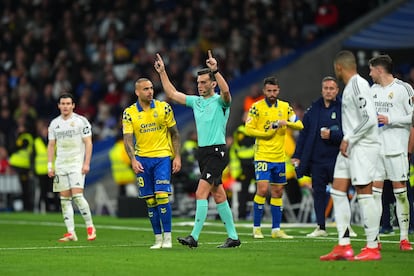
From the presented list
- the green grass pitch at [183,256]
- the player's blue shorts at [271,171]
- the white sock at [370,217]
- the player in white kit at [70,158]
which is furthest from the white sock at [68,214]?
the white sock at [370,217]

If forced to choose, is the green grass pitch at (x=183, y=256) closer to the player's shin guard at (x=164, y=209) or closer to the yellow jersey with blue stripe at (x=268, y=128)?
the player's shin guard at (x=164, y=209)

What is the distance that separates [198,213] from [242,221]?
9280mm

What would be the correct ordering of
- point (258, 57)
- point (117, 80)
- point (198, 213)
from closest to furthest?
point (198, 213)
point (258, 57)
point (117, 80)

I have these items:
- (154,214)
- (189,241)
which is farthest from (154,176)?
(189,241)

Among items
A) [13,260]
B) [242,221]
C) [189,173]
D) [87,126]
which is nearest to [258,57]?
[189,173]

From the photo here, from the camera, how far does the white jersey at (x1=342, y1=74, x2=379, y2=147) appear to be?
1309 cm

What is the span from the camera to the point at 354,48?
26906 mm

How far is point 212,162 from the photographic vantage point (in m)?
15.8

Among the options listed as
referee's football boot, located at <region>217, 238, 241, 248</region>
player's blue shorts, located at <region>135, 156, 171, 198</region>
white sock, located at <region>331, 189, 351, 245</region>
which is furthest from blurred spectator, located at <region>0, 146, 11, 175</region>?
white sock, located at <region>331, 189, 351, 245</region>

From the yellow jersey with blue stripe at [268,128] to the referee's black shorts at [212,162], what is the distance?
117 inches

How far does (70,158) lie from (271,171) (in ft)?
11.1

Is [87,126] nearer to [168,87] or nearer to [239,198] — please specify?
[168,87]

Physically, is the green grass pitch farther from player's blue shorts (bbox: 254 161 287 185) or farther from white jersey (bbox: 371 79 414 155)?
white jersey (bbox: 371 79 414 155)

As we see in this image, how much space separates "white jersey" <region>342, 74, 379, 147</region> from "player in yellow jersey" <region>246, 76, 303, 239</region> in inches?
217
